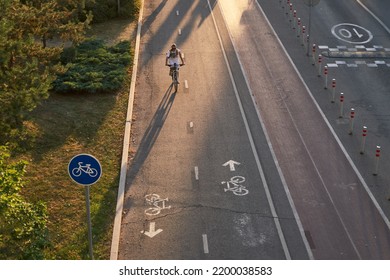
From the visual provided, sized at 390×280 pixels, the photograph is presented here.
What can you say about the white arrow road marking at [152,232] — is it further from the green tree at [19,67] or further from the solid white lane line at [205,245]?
the green tree at [19,67]

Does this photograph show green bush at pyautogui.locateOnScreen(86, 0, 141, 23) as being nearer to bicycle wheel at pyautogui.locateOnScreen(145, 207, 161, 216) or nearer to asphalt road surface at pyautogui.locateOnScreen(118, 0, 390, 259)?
asphalt road surface at pyautogui.locateOnScreen(118, 0, 390, 259)

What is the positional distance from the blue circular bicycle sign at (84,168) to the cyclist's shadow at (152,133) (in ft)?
21.2

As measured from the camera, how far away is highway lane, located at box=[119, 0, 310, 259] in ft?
53.7

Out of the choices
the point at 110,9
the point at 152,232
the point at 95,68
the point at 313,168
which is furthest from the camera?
the point at 110,9

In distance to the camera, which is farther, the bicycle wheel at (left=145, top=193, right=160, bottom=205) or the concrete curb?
the bicycle wheel at (left=145, top=193, right=160, bottom=205)

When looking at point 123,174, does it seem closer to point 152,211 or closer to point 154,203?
point 154,203

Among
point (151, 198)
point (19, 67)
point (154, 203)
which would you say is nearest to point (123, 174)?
point (151, 198)

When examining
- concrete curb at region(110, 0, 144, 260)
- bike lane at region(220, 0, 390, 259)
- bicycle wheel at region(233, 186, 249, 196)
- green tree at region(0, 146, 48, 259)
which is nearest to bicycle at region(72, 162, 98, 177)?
green tree at region(0, 146, 48, 259)

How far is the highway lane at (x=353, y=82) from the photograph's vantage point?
19922 millimetres

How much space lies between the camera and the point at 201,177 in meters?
19.6

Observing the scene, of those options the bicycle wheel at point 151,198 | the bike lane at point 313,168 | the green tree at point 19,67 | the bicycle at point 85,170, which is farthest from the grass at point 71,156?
the bike lane at point 313,168

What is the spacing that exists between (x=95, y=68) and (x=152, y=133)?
5859 mm

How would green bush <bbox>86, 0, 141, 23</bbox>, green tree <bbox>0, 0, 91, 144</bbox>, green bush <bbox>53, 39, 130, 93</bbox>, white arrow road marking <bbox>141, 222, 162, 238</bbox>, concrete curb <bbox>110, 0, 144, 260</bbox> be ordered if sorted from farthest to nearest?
1. green bush <bbox>86, 0, 141, 23</bbox>
2. green bush <bbox>53, 39, 130, 93</bbox>
3. white arrow road marking <bbox>141, 222, 162, 238</bbox>
4. concrete curb <bbox>110, 0, 144, 260</bbox>
5. green tree <bbox>0, 0, 91, 144</bbox>

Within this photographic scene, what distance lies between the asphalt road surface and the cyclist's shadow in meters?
0.04
